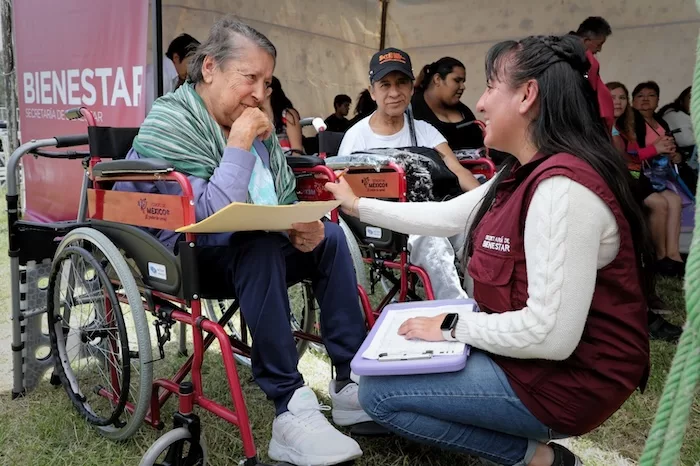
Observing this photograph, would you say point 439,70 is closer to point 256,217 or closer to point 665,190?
point 665,190

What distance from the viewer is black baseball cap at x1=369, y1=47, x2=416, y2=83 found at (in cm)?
271

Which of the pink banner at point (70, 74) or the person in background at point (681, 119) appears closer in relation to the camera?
the pink banner at point (70, 74)

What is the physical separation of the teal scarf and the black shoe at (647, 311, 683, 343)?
6.82 feet

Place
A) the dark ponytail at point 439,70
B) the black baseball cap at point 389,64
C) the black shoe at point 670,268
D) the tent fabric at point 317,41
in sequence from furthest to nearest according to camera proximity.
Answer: the tent fabric at point 317,41, the black shoe at point 670,268, the dark ponytail at point 439,70, the black baseball cap at point 389,64

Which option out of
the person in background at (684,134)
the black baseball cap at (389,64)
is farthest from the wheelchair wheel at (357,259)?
the person in background at (684,134)

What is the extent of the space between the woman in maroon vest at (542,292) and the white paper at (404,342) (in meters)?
0.03

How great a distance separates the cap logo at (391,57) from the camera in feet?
9.04

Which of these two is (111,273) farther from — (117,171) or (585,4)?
(585,4)

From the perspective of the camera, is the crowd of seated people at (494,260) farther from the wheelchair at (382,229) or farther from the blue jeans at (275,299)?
the wheelchair at (382,229)

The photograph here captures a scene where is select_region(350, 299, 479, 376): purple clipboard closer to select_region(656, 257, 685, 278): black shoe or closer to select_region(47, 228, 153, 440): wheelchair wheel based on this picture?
select_region(47, 228, 153, 440): wheelchair wheel

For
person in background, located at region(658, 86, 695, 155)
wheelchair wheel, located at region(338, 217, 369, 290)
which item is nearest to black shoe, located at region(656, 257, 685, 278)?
person in background, located at region(658, 86, 695, 155)

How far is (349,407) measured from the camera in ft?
5.70

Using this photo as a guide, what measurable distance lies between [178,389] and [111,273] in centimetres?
46

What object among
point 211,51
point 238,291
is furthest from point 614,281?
point 211,51
